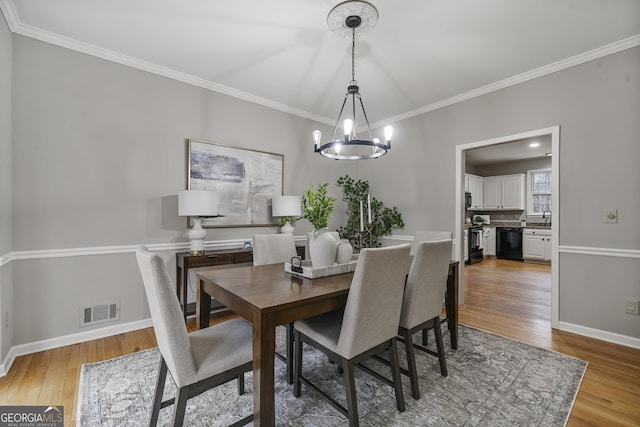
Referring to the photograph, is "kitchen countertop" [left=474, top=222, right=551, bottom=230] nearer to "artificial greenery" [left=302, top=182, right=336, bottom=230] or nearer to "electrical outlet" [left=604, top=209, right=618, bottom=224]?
"electrical outlet" [left=604, top=209, right=618, bottom=224]

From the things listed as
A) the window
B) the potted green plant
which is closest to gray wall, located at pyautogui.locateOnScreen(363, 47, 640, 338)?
the potted green plant

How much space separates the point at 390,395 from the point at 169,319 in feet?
4.73

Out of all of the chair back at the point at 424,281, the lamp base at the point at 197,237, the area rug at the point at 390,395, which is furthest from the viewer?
the lamp base at the point at 197,237

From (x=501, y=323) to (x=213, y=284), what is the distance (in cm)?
297

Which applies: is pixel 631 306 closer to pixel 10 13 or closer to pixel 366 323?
pixel 366 323

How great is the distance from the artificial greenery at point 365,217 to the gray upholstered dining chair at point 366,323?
2.66m

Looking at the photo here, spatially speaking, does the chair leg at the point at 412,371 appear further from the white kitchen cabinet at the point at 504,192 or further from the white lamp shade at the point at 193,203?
the white kitchen cabinet at the point at 504,192

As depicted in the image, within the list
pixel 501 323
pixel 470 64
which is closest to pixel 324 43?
pixel 470 64

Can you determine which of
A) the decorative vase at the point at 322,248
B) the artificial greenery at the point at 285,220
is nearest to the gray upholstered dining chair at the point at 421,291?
the decorative vase at the point at 322,248

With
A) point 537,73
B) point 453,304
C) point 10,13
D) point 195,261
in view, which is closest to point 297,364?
point 453,304

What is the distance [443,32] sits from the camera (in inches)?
92.6

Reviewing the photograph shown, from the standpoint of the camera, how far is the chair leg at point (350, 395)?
4.68 ft

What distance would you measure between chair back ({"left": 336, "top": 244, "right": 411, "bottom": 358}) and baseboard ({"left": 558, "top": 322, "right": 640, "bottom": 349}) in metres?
2.40

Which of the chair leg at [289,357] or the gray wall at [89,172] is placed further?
the gray wall at [89,172]
